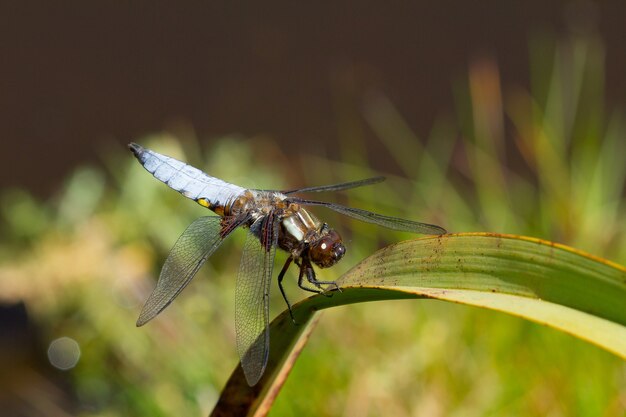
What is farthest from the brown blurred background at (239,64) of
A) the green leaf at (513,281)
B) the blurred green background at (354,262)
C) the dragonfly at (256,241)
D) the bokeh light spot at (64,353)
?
the green leaf at (513,281)

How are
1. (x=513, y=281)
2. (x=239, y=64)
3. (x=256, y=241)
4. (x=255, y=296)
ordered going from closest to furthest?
(x=513, y=281)
(x=255, y=296)
(x=256, y=241)
(x=239, y=64)

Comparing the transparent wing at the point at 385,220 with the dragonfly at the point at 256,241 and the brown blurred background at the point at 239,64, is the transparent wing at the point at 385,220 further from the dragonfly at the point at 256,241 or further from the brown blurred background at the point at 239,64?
the brown blurred background at the point at 239,64

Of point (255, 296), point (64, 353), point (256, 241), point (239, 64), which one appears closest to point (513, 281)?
point (255, 296)

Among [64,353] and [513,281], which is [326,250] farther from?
[64,353]

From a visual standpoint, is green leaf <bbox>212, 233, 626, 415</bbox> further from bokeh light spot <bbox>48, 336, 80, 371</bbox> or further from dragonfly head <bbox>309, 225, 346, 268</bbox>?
bokeh light spot <bbox>48, 336, 80, 371</bbox>

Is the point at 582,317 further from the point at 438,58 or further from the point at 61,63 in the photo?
the point at 61,63
